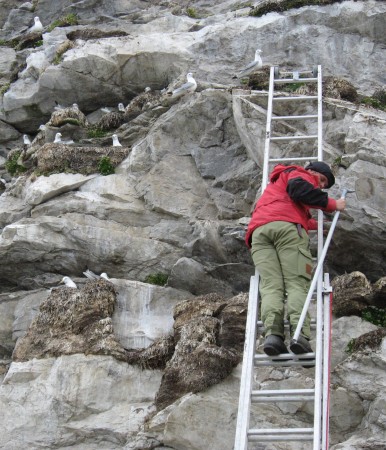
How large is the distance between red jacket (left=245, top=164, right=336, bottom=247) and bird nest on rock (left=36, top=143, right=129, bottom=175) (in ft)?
23.8

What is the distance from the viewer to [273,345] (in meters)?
11.1

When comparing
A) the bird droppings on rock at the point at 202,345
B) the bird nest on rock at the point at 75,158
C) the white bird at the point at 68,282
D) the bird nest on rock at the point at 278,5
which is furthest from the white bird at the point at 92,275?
the bird nest on rock at the point at 278,5

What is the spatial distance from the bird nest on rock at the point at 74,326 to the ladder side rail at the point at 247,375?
3.39 meters

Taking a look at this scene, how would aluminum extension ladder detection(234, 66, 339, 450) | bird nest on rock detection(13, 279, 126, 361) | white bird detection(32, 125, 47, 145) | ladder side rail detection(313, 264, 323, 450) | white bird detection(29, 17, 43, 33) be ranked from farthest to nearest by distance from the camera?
white bird detection(29, 17, 43, 33), white bird detection(32, 125, 47, 145), bird nest on rock detection(13, 279, 126, 361), aluminum extension ladder detection(234, 66, 339, 450), ladder side rail detection(313, 264, 323, 450)

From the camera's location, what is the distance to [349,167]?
16062 mm

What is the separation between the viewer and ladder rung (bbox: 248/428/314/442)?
1023 centimetres

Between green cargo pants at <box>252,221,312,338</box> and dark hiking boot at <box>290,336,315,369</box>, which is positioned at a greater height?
green cargo pants at <box>252,221,312,338</box>

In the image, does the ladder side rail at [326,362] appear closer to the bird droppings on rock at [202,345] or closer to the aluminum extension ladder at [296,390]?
the aluminum extension ladder at [296,390]

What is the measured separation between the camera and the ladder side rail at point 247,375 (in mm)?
10234

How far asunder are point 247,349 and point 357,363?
2402mm

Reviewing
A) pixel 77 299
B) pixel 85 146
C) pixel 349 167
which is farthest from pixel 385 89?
pixel 77 299

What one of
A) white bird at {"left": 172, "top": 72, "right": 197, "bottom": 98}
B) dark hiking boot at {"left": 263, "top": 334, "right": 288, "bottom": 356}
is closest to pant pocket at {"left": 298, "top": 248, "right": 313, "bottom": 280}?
dark hiking boot at {"left": 263, "top": 334, "right": 288, "bottom": 356}

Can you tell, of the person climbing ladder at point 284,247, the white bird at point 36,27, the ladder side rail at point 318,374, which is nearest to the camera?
the ladder side rail at point 318,374

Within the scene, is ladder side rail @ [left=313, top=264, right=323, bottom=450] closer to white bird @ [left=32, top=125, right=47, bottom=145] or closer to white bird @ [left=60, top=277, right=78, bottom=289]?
white bird @ [left=60, top=277, right=78, bottom=289]
